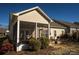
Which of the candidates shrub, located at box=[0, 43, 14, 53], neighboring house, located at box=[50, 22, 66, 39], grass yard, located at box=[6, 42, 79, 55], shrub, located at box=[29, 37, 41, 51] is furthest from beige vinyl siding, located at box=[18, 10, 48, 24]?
grass yard, located at box=[6, 42, 79, 55]

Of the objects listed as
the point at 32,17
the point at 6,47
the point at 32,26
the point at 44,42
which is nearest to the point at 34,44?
the point at 44,42

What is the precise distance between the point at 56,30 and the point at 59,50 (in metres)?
3.16

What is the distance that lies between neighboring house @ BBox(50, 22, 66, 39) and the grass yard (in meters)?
1.39

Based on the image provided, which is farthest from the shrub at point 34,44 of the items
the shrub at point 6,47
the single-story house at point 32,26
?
the shrub at point 6,47

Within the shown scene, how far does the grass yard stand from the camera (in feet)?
45.9

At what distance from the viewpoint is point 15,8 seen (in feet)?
45.8

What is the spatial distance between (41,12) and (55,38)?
2204 mm

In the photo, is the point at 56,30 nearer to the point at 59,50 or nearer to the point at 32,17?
the point at 32,17

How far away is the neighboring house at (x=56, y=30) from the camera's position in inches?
648

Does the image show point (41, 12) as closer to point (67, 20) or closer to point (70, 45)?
point (67, 20)

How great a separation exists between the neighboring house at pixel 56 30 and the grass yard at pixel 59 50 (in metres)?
1.39

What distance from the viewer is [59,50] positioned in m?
14.5

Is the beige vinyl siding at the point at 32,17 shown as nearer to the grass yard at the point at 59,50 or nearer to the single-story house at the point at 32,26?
the single-story house at the point at 32,26
